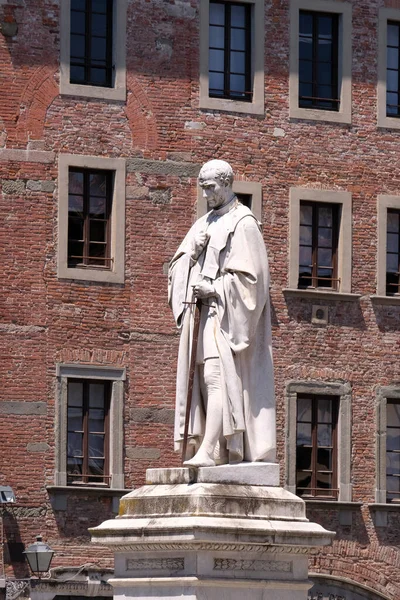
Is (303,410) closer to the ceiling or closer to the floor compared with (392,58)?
closer to the floor

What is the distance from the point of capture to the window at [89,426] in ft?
140

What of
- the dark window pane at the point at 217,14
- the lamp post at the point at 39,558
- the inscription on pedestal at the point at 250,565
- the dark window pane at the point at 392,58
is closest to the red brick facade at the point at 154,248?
the dark window pane at the point at 217,14

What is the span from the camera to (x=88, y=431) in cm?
4291

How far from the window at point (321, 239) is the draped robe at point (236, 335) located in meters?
23.2

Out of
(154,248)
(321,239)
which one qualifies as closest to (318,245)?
(321,239)

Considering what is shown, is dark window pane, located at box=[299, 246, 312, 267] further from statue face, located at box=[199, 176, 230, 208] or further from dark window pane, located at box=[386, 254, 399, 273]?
statue face, located at box=[199, 176, 230, 208]

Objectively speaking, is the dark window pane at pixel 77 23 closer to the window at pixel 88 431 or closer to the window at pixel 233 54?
the window at pixel 233 54

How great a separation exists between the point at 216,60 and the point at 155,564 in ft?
81.0

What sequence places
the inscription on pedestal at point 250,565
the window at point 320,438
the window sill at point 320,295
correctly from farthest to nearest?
the window sill at point 320,295 < the window at point 320,438 < the inscription on pedestal at point 250,565

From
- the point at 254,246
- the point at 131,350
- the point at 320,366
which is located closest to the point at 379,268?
the point at 320,366

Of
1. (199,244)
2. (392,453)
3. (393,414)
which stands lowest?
(392,453)

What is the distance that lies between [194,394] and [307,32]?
82.0 ft

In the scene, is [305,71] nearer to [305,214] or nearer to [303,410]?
[305,214]

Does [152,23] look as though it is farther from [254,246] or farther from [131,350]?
[254,246]
